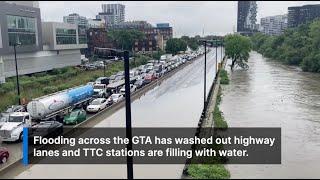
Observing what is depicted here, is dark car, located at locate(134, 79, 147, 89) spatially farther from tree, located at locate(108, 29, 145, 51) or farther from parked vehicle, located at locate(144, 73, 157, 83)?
tree, located at locate(108, 29, 145, 51)

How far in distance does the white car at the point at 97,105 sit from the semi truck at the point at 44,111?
92 cm

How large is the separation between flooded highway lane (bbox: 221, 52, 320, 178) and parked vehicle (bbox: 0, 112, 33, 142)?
12038 mm

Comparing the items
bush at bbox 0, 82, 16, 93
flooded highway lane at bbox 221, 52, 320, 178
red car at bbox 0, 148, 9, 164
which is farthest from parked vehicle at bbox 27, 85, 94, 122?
flooded highway lane at bbox 221, 52, 320, 178

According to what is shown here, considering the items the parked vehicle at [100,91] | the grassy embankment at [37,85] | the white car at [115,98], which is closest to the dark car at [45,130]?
the grassy embankment at [37,85]

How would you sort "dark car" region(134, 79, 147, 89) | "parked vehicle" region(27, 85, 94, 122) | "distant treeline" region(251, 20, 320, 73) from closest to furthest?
1. "parked vehicle" region(27, 85, 94, 122)
2. "dark car" region(134, 79, 147, 89)
3. "distant treeline" region(251, 20, 320, 73)

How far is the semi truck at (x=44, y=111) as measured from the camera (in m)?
21.3

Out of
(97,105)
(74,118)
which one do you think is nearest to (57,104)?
(74,118)

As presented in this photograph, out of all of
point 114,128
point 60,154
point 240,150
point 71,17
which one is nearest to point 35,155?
point 60,154

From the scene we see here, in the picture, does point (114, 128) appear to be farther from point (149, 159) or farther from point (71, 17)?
point (71, 17)

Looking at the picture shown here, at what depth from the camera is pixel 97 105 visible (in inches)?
1197

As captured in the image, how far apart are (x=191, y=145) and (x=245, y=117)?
417 inches

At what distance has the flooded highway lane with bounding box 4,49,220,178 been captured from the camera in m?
16.6

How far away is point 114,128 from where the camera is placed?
26000 mm

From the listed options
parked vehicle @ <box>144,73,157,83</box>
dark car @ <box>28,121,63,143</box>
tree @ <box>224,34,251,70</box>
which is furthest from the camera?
tree @ <box>224,34,251,70</box>
